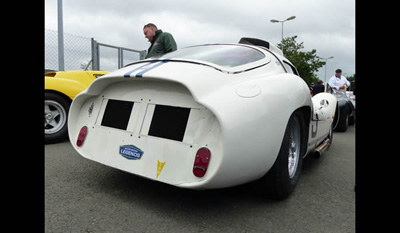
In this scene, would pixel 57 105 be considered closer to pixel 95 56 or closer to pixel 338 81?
pixel 95 56

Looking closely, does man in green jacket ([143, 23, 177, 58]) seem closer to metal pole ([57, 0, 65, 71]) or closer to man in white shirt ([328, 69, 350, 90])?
metal pole ([57, 0, 65, 71])

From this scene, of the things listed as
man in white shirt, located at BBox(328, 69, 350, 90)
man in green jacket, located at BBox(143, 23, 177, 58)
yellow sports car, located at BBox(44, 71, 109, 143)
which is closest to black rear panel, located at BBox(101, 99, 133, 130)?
yellow sports car, located at BBox(44, 71, 109, 143)

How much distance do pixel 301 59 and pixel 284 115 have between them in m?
28.5

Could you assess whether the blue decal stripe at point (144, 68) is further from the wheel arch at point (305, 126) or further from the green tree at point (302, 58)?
the green tree at point (302, 58)

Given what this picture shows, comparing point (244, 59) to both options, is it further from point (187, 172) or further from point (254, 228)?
point (254, 228)

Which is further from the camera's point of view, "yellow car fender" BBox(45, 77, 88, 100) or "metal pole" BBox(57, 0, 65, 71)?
"metal pole" BBox(57, 0, 65, 71)

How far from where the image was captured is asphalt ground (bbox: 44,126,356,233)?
1723 mm

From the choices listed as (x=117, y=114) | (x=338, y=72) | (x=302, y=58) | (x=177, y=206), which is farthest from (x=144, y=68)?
(x=302, y=58)

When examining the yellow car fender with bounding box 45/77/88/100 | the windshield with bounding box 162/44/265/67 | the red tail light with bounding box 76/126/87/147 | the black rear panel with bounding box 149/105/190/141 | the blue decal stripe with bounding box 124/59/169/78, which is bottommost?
the red tail light with bounding box 76/126/87/147

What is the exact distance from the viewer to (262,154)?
5.67 feet

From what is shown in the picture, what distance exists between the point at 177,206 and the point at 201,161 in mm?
511

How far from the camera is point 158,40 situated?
422 cm

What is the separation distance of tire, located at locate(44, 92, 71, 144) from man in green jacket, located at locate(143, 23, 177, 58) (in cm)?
150

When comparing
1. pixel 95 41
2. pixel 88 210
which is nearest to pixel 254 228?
pixel 88 210
